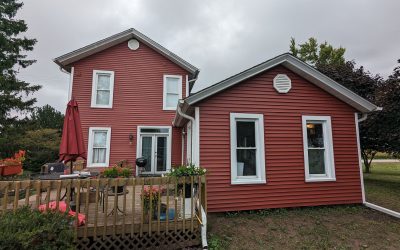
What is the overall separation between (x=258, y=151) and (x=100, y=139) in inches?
300

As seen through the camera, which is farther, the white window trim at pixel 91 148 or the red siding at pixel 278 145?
the white window trim at pixel 91 148

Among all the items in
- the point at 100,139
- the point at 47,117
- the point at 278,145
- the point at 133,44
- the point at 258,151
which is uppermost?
the point at 133,44

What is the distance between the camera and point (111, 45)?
1102 cm

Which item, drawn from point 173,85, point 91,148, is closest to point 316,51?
point 173,85

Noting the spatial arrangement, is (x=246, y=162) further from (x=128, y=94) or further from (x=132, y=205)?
(x=128, y=94)

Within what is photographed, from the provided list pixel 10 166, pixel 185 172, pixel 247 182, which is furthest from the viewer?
pixel 10 166

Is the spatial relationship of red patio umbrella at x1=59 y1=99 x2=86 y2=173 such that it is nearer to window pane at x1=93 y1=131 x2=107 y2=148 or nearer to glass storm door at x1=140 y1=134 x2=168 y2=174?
window pane at x1=93 y1=131 x2=107 y2=148

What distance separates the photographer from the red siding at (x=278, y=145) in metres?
5.83

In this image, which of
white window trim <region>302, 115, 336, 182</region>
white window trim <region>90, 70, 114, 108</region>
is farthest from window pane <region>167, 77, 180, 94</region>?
white window trim <region>302, 115, 336, 182</region>

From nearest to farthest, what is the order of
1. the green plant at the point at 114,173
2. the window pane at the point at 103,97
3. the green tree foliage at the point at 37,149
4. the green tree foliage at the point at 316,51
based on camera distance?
the green plant at the point at 114,173, the window pane at the point at 103,97, the green tree foliage at the point at 37,149, the green tree foliage at the point at 316,51

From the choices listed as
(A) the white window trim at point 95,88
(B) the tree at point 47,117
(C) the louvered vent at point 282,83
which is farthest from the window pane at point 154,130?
(B) the tree at point 47,117

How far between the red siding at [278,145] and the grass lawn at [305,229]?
1.08 feet

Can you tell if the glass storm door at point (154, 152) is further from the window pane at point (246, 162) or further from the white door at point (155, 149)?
the window pane at point (246, 162)

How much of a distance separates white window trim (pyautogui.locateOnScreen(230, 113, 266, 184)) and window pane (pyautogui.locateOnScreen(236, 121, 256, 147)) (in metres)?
0.11
